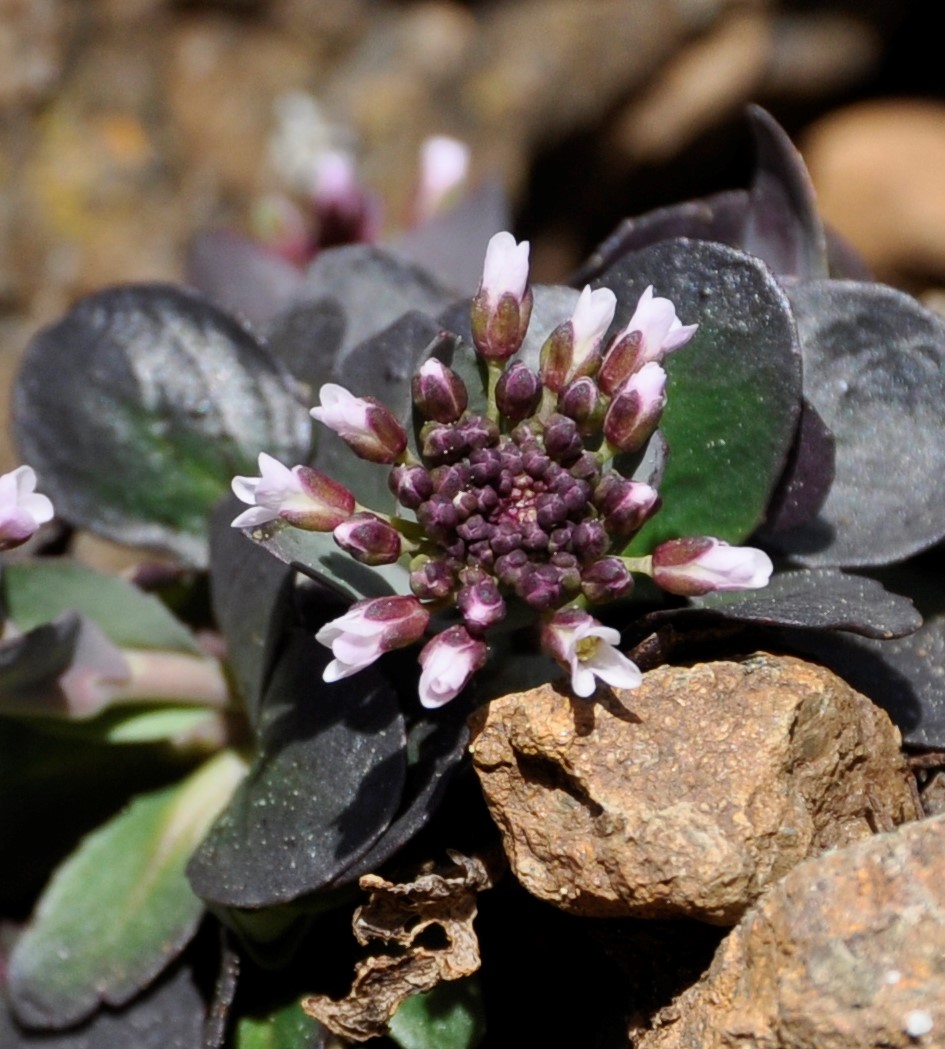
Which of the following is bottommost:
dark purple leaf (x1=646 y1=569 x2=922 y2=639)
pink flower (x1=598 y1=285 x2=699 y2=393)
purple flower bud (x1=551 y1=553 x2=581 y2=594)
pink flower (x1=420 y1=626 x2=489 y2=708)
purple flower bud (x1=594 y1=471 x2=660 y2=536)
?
dark purple leaf (x1=646 y1=569 x2=922 y2=639)

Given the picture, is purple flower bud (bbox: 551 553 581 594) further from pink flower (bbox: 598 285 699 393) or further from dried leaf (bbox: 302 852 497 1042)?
dried leaf (bbox: 302 852 497 1042)

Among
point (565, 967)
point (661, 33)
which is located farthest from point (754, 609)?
point (661, 33)

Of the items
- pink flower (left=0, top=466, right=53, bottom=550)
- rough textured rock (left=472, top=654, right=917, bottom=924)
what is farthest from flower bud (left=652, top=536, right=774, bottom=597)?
pink flower (left=0, top=466, right=53, bottom=550)

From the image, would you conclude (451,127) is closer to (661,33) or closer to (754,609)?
(661,33)

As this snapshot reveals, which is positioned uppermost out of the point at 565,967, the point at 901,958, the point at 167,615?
the point at 901,958

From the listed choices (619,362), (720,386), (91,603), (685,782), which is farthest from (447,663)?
(91,603)

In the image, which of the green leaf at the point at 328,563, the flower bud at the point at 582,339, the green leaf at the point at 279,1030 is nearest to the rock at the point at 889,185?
the flower bud at the point at 582,339
